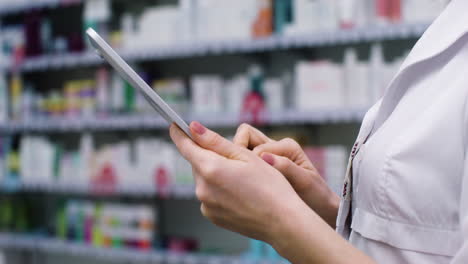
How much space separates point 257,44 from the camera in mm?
3146

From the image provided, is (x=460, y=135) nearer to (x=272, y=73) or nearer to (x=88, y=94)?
(x=272, y=73)

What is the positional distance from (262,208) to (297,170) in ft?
0.81

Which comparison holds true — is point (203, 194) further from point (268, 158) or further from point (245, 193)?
point (268, 158)

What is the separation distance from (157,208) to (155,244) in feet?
1.44

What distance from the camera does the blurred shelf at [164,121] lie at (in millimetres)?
2941

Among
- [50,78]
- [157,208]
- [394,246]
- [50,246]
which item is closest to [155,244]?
[157,208]

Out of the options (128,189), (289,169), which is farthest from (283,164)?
(128,189)

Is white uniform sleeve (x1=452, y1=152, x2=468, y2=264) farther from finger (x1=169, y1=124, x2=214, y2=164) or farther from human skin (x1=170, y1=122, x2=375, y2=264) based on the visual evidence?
finger (x1=169, y1=124, x2=214, y2=164)

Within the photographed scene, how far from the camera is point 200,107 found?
3354 millimetres

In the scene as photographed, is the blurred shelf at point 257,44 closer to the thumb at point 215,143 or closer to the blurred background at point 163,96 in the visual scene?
the blurred background at point 163,96

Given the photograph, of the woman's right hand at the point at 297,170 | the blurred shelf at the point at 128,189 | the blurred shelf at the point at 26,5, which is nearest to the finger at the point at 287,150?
the woman's right hand at the point at 297,170

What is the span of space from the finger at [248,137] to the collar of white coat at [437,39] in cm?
24

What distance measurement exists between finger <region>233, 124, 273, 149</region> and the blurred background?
6.00 ft

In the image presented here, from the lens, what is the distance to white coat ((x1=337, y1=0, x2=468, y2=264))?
0.69m
